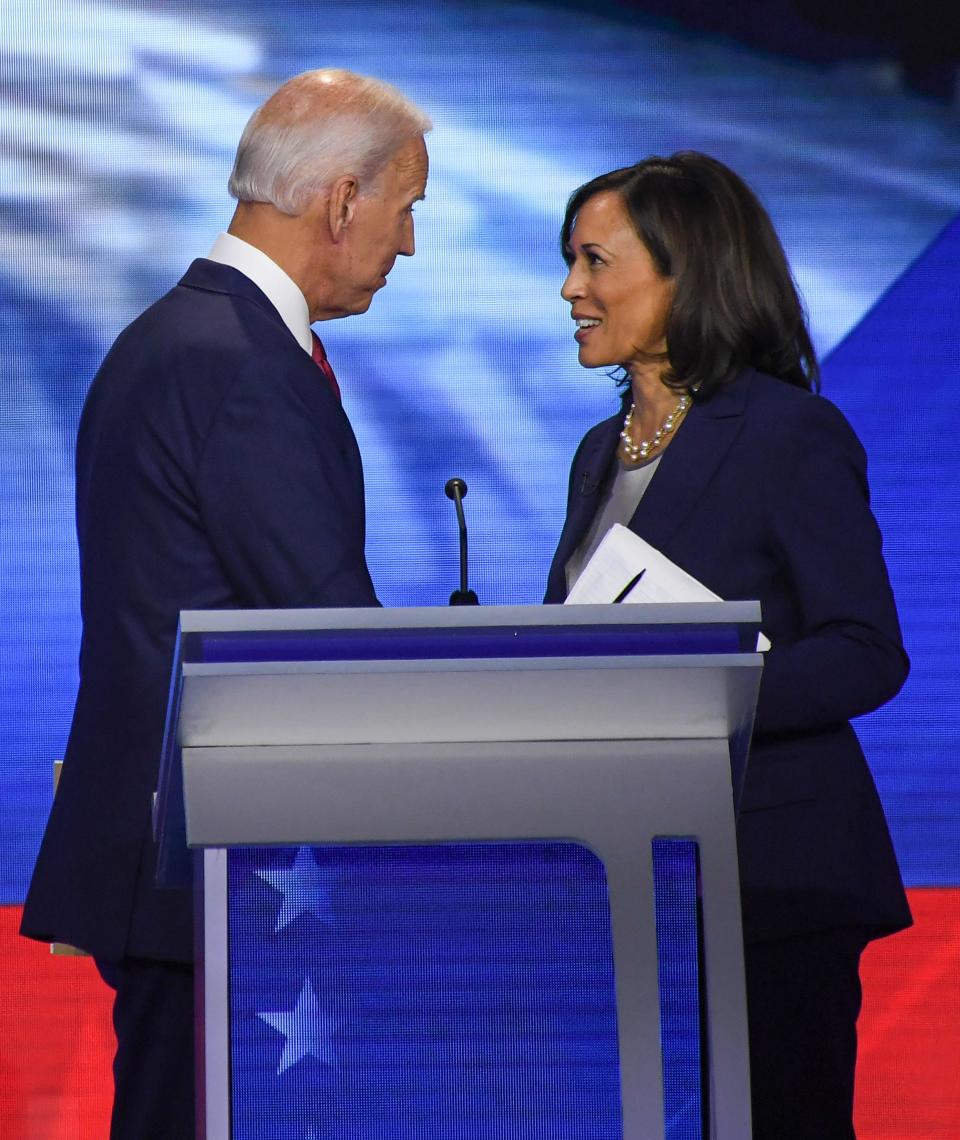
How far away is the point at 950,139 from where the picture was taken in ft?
10.9

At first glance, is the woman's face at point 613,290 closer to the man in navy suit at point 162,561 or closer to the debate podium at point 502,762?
the man in navy suit at point 162,561

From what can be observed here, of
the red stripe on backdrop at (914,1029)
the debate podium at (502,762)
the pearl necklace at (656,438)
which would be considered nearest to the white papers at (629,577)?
the debate podium at (502,762)

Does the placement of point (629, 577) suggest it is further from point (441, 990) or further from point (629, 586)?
point (441, 990)

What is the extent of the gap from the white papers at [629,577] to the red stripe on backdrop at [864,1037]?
6.17 ft

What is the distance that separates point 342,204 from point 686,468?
1.60ft

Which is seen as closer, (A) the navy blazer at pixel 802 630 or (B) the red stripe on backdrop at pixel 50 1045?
(A) the navy blazer at pixel 802 630

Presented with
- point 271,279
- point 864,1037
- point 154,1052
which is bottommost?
point 864,1037

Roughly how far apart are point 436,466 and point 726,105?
2.80 ft

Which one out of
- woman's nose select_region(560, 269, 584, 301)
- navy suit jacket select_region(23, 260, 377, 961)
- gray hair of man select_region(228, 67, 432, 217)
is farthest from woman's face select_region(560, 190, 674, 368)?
navy suit jacket select_region(23, 260, 377, 961)

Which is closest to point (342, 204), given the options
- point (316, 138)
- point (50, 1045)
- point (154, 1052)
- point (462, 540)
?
point (316, 138)

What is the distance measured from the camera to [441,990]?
46.3 inches

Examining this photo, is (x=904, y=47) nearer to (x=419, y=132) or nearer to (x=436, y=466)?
(x=436, y=466)

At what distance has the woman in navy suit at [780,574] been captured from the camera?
1858 millimetres

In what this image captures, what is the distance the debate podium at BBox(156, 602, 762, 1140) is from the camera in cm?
111
